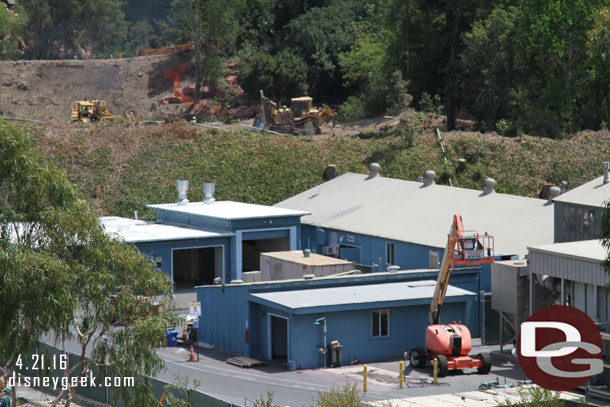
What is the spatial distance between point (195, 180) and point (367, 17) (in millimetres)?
44141

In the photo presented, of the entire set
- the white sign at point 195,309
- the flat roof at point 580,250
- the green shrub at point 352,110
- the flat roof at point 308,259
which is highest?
the green shrub at point 352,110

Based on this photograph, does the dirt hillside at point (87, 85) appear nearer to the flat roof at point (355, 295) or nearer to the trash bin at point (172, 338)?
the trash bin at point (172, 338)

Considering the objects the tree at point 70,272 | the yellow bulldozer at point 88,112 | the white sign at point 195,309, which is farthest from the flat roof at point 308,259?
the yellow bulldozer at point 88,112

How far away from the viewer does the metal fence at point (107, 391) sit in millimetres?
27031

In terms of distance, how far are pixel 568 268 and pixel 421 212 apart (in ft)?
59.3

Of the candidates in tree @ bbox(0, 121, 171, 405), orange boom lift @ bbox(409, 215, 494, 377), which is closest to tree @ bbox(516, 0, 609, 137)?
Result: orange boom lift @ bbox(409, 215, 494, 377)

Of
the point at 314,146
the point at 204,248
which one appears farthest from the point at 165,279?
the point at 314,146

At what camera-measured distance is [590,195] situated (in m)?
43.7

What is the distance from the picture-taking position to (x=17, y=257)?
24531 millimetres

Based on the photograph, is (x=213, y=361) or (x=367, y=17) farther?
(x=367, y=17)

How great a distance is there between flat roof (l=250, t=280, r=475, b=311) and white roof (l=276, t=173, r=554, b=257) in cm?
624

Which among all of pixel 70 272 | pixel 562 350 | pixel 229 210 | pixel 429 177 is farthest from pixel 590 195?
pixel 70 272

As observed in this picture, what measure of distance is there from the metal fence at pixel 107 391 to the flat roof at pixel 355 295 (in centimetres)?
749

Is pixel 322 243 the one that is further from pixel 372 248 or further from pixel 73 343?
pixel 73 343
